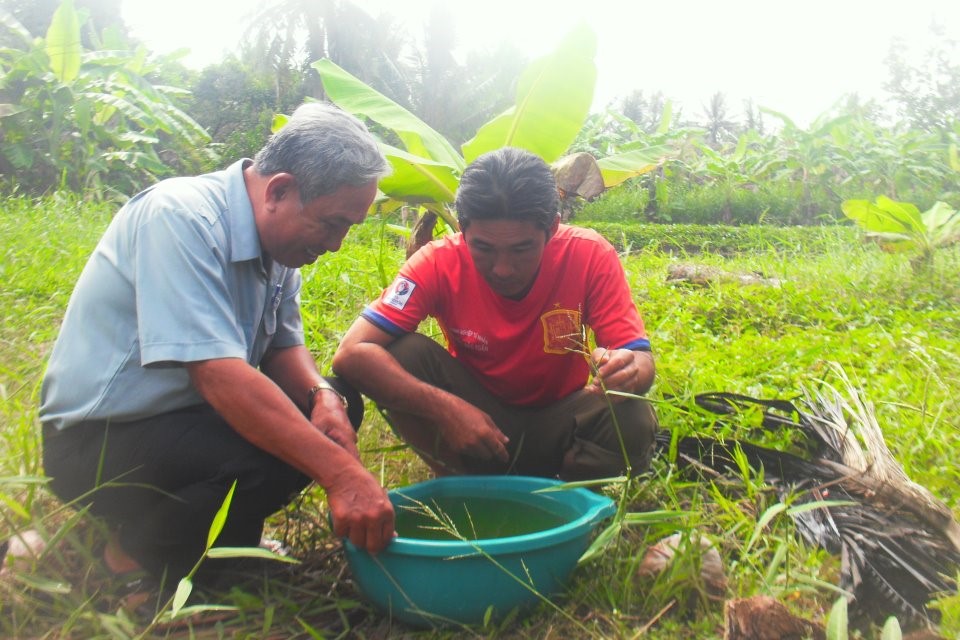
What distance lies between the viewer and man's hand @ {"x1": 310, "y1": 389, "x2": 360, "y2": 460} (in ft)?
6.16

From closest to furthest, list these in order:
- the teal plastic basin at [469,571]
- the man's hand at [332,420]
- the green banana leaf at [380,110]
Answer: the teal plastic basin at [469,571]
the man's hand at [332,420]
the green banana leaf at [380,110]

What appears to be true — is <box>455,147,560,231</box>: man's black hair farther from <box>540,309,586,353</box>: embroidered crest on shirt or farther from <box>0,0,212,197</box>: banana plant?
<box>0,0,212,197</box>: banana plant

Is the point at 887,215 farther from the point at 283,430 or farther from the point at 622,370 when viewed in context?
the point at 283,430

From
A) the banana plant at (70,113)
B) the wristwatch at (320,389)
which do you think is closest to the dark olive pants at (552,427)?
the wristwatch at (320,389)

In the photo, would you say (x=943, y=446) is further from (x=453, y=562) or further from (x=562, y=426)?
(x=453, y=562)

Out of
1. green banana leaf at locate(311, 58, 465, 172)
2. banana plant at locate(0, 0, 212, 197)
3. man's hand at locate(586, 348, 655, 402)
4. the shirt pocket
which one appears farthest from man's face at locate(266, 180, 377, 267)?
banana plant at locate(0, 0, 212, 197)

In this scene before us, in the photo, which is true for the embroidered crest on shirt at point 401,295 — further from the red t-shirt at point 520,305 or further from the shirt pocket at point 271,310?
the shirt pocket at point 271,310

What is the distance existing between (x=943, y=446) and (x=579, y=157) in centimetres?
198

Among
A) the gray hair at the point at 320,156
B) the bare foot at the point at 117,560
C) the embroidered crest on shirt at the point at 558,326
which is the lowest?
the bare foot at the point at 117,560

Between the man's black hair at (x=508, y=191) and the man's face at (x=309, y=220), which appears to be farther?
the man's black hair at (x=508, y=191)

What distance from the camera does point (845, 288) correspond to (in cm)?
475

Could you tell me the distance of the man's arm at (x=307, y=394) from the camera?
1.89 meters

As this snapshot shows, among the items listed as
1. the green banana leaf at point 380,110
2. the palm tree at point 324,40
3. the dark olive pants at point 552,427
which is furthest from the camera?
the palm tree at point 324,40

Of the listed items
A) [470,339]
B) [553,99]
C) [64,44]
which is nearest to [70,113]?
[64,44]
